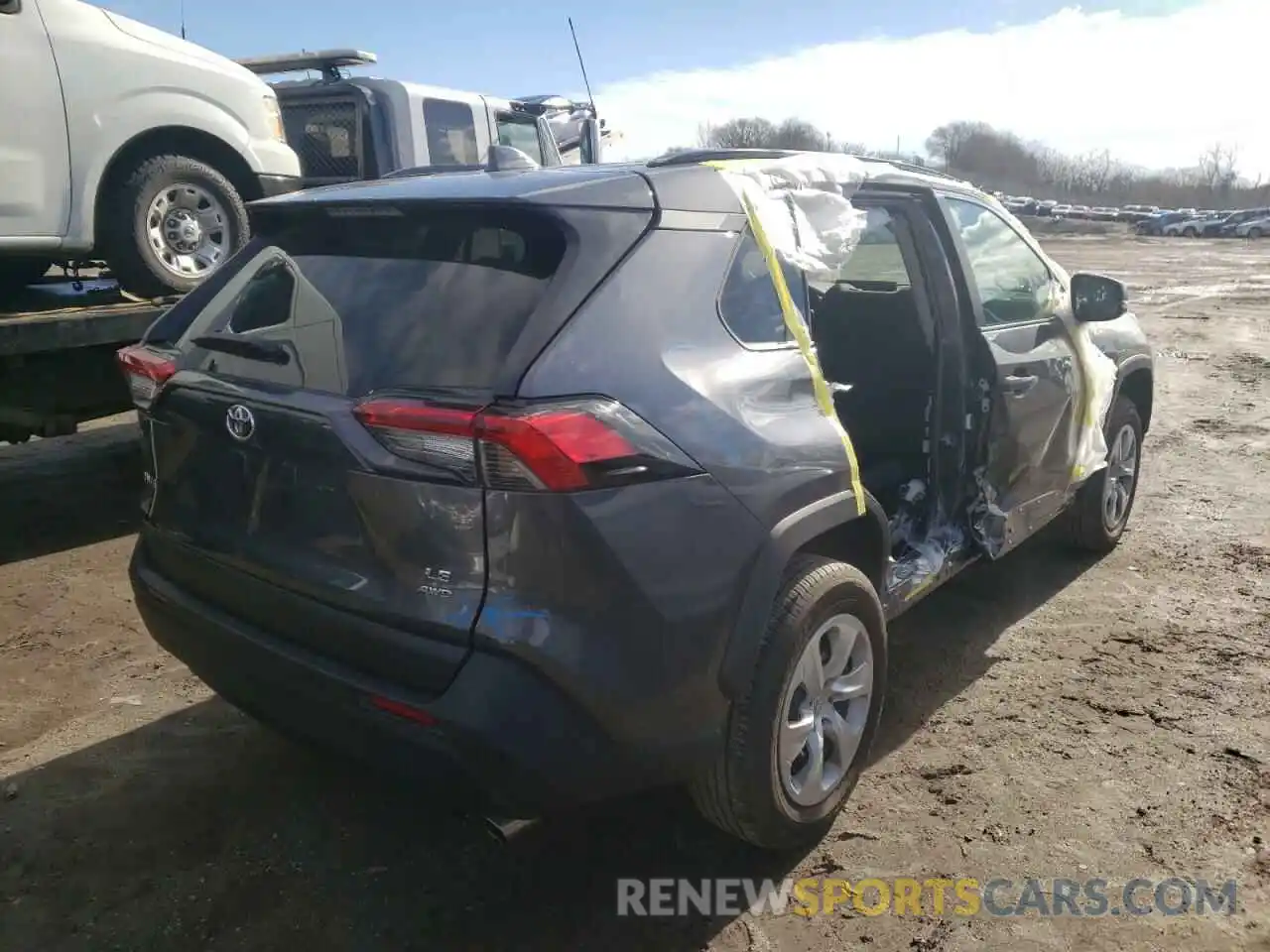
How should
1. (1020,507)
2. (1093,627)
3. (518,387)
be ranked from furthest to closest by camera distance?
1. (1093,627)
2. (1020,507)
3. (518,387)

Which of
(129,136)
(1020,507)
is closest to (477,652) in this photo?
(1020,507)

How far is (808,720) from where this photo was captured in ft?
8.70

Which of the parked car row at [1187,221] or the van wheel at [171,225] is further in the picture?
the parked car row at [1187,221]

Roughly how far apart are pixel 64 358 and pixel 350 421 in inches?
140

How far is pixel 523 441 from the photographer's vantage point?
1.95 m

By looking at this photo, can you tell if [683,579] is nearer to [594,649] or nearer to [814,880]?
[594,649]

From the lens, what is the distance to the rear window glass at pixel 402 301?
2111 mm

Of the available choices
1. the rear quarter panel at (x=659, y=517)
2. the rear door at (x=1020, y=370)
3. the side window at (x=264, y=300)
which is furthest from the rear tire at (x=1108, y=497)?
the side window at (x=264, y=300)

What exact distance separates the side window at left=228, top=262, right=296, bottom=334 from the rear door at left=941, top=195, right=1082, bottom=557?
2317 millimetres

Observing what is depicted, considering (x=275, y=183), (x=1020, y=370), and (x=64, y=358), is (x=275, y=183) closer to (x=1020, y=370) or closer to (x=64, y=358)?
(x=64, y=358)

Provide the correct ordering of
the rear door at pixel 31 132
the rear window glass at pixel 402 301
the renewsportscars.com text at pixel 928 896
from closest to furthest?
1. the rear window glass at pixel 402 301
2. the renewsportscars.com text at pixel 928 896
3. the rear door at pixel 31 132

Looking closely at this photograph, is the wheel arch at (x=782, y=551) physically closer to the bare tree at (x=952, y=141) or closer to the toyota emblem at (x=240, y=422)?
the toyota emblem at (x=240, y=422)

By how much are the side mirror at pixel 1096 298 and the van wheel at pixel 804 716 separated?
2090mm

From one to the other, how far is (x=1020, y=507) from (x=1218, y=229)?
2381 inches
